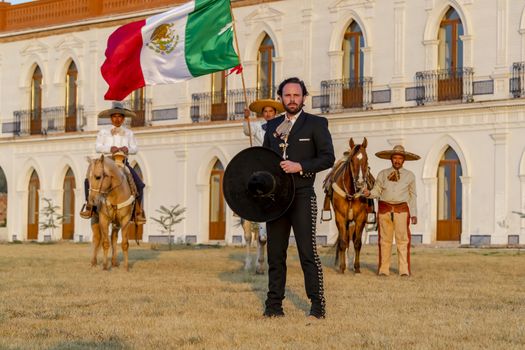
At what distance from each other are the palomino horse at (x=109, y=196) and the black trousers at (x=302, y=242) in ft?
23.7

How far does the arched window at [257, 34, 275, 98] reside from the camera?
36250 mm

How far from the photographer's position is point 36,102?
1697 inches

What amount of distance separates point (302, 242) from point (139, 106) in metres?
30.0

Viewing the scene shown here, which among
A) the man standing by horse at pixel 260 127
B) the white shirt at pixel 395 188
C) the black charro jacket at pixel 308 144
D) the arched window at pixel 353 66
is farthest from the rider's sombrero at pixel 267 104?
the arched window at pixel 353 66

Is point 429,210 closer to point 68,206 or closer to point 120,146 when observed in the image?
point 120,146

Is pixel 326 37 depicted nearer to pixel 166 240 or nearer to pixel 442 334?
pixel 166 240

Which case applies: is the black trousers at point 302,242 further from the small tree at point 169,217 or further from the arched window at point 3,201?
the arched window at point 3,201

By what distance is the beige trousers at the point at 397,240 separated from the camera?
16.9 metres

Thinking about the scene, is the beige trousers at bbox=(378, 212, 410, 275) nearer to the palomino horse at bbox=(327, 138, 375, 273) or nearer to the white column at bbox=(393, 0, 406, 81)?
the palomino horse at bbox=(327, 138, 375, 273)

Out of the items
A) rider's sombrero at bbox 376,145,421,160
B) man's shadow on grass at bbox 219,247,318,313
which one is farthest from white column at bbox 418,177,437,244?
rider's sombrero at bbox 376,145,421,160

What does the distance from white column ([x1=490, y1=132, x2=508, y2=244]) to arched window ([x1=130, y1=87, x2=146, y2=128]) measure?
43.7 ft

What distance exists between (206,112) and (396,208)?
20780 millimetres

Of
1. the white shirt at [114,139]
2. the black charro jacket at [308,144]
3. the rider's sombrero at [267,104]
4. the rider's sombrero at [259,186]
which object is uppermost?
the rider's sombrero at [267,104]

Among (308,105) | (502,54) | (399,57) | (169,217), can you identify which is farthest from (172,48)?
(169,217)
